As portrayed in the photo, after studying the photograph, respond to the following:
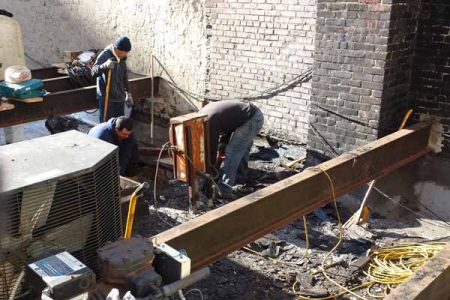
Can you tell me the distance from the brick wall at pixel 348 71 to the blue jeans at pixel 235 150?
76 centimetres

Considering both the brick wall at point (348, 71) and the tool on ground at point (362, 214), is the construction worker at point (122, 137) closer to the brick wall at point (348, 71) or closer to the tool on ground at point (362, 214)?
the brick wall at point (348, 71)

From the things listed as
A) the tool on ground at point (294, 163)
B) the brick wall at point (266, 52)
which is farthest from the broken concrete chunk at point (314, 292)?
the brick wall at point (266, 52)

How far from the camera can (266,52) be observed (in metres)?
8.09

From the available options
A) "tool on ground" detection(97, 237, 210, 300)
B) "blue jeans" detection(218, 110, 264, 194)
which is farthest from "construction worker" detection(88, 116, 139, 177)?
"tool on ground" detection(97, 237, 210, 300)

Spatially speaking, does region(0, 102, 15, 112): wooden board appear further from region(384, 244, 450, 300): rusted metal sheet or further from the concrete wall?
region(384, 244, 450, 300): rusted metal sheet

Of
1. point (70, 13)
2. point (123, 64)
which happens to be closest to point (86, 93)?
point (123, 64)

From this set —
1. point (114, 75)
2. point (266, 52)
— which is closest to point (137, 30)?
point (114, 75)

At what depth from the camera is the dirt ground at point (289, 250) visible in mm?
4840

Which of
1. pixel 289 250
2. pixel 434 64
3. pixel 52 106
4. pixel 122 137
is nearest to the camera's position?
pixel 289 250

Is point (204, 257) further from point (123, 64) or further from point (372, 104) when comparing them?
point (123, 64)

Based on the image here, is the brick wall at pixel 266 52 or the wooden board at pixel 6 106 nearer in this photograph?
the wooden board at pixel 6 106

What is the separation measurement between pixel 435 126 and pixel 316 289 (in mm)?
2850

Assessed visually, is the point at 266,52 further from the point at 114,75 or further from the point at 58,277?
the point at 58,277

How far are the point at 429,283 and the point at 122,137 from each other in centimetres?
385
